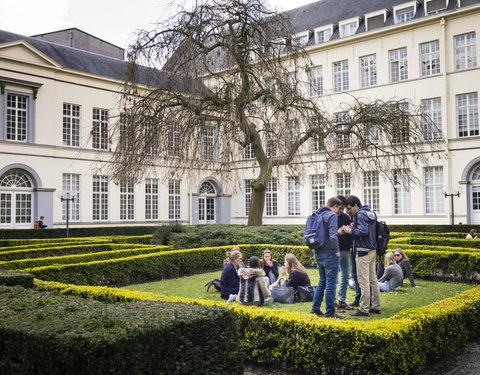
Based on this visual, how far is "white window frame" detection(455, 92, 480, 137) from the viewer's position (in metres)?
26.1

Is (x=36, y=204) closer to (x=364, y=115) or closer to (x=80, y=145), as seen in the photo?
(x=80, y=145)

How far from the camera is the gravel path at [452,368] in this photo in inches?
214

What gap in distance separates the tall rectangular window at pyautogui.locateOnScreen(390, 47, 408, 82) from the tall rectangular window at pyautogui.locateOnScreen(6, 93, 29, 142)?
2174 cm

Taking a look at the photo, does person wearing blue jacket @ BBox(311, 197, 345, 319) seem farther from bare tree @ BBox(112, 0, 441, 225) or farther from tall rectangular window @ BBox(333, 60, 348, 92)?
tall rectangular window @ BBox(333, 60, 348, 92)

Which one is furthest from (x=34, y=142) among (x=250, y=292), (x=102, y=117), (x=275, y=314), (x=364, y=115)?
(x=275, y=314)

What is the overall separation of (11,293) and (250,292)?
4.06 metres

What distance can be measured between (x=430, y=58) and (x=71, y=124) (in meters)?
21.7

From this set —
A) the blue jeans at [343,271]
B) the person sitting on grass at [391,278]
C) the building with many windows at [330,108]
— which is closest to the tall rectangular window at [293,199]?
the building with many windows at [330,108]

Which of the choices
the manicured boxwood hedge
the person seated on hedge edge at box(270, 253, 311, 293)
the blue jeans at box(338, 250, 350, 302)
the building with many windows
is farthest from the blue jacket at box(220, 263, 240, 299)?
the building with many windows

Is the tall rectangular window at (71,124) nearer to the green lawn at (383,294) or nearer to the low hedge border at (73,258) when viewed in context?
the low hedge border at (73,258)

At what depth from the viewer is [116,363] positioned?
3383 mm

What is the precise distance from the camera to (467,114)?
86.2 ft

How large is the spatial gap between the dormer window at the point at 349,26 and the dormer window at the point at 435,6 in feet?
14.3

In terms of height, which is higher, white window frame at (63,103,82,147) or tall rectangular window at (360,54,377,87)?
tall rectangular window at (360,54,377,87)
